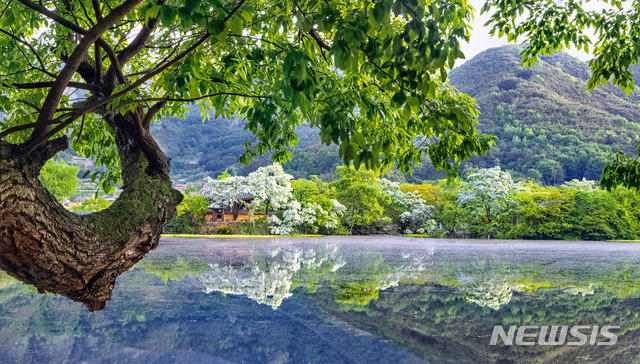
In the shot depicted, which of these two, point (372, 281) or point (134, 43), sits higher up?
point (134, 43)

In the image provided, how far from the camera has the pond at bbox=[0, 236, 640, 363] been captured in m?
3.95

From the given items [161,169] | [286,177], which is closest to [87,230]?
[161,169]

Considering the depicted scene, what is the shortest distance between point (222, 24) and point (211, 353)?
12.8 feet

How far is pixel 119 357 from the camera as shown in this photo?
12.6 ft

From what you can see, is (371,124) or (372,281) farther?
(372,281)

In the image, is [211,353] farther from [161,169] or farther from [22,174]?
[22,174]

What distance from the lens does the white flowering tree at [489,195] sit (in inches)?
677

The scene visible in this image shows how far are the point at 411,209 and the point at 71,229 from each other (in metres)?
19.0

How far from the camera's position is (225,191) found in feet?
54.6

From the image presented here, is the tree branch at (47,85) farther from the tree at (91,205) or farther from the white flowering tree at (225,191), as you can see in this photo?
the tree at (91,205)

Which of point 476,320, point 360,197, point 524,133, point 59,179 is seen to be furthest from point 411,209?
point 524,133

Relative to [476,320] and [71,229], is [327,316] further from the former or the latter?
[71,229]

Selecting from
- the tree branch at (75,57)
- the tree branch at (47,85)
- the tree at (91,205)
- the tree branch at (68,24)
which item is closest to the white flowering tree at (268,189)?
the tree at (91,205)

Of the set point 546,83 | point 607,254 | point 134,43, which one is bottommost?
point 607,254
